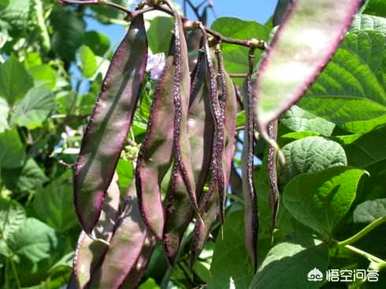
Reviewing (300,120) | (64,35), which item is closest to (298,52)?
(300,120)

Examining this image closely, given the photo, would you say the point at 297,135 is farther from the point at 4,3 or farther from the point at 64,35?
the point at 64,35

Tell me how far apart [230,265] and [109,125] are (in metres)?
0.20

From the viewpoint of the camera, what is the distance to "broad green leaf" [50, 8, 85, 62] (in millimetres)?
2006

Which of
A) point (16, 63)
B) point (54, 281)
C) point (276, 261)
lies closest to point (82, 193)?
point (276, 261)

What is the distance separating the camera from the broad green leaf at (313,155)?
73 cm

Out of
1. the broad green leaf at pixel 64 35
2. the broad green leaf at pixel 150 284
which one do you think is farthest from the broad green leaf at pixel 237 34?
the broad green leaf at pixel 64 35

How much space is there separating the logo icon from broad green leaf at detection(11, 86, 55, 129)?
0.90 metres

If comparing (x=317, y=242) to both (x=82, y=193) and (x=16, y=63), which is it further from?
(x=16, y=63)

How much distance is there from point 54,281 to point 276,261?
723mm

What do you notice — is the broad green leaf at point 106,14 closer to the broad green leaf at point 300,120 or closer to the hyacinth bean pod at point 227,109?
the broad green leaf at point 300,120

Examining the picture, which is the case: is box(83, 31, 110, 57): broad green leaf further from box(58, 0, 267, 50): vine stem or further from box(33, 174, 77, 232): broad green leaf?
box(58, 0, 267, 50): vine stem

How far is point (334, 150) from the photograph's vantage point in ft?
2.40

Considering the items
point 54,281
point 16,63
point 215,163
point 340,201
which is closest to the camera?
point 215,163

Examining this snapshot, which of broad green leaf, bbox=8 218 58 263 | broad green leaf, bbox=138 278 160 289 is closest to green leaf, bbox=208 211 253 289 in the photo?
broad green leaf, bbox=138 278 160 289
